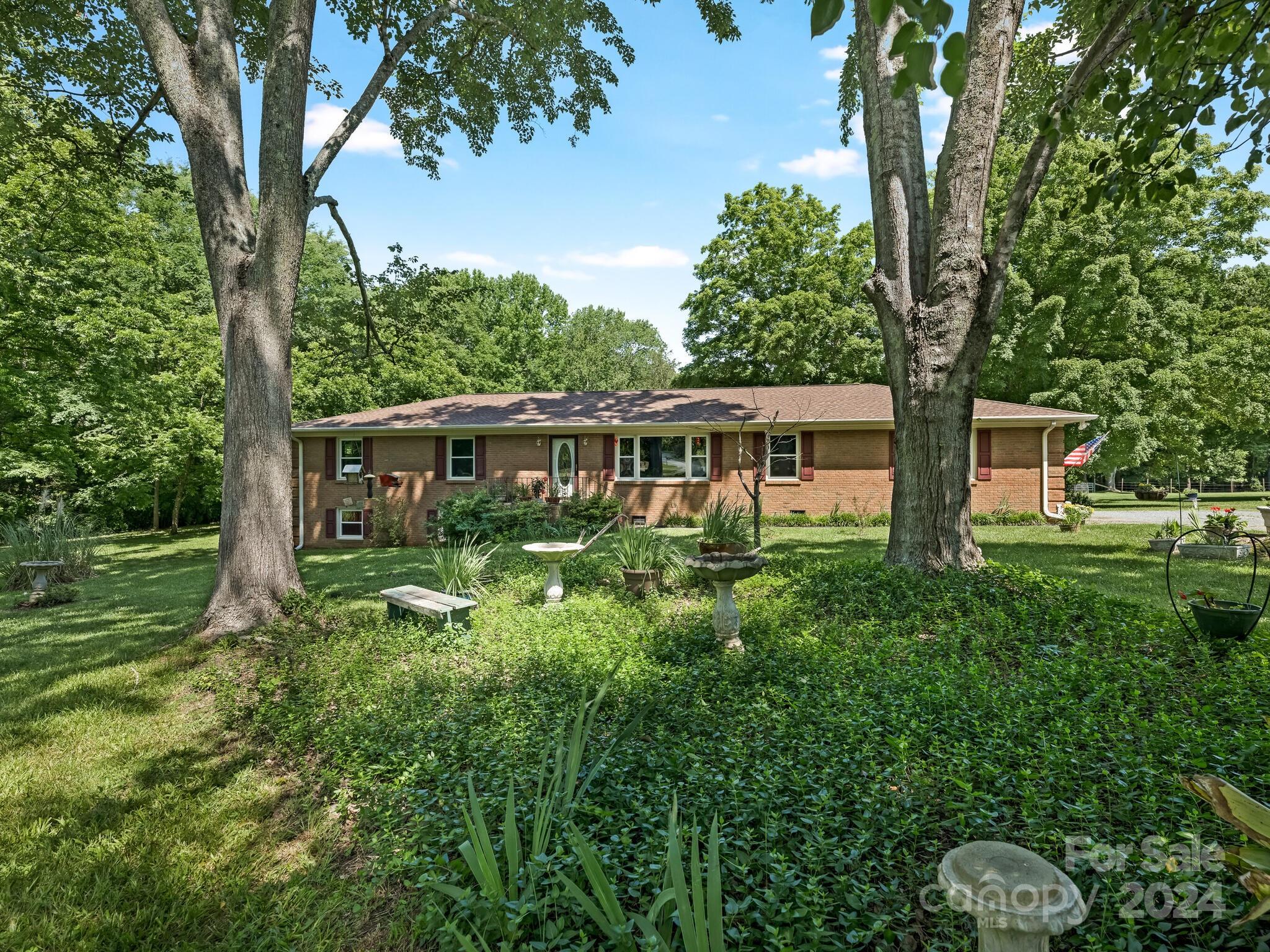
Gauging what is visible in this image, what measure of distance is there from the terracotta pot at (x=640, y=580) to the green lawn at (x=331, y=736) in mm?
551

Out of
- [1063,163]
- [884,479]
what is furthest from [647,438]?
[1063,163]

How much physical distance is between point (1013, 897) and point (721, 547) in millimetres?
5867

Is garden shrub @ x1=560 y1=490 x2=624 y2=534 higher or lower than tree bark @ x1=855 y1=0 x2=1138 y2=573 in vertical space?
lower

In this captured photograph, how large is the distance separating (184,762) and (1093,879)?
15.3 ft

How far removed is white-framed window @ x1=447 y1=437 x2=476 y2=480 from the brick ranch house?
0.11ft

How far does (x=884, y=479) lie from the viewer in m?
15.1

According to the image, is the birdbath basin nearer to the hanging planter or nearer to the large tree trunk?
the large tree trunk

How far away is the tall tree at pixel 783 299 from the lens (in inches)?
902

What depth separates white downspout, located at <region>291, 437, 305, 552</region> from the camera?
15297 millimetres

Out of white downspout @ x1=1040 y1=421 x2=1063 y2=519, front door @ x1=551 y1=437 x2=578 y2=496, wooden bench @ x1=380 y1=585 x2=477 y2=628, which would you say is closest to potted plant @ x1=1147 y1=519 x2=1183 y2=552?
white downspout @ x1=1040 y1=421 x2=1063 y2=519

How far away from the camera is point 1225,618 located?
4344 mm

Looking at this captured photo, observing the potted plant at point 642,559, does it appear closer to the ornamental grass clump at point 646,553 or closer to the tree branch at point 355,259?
the ornamental grass clump at point 646,553

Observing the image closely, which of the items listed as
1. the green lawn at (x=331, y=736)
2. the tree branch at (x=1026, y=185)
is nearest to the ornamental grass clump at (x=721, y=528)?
the green lawn at (x=331, y=736)

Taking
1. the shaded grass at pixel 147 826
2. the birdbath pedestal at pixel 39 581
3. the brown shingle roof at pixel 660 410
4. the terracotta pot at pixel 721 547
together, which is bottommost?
the shaded grass at pixel 147 826
